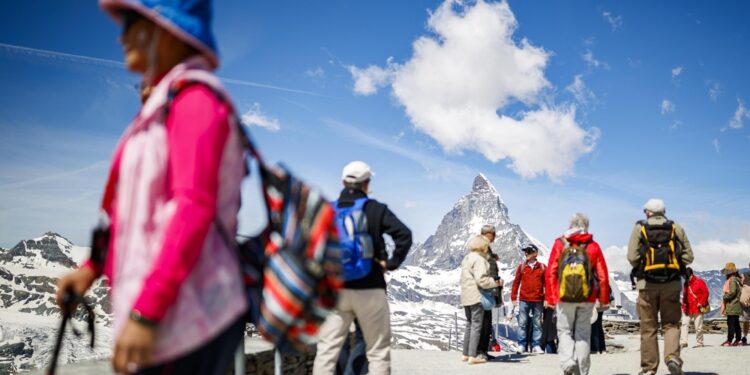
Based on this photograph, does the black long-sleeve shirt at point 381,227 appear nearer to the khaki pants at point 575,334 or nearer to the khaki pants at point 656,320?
the khaki pants at point 575,334

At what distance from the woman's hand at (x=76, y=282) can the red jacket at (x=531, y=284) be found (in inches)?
417

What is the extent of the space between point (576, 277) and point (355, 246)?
119 inches

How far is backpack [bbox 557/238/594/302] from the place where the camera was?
660 centimetres

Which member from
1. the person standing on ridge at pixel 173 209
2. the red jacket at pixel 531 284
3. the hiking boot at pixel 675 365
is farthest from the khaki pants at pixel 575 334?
the person standing on ridge at pixel 173 209

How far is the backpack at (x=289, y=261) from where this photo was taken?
63.2 inches

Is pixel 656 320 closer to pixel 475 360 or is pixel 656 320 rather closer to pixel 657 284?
pixel 657 284

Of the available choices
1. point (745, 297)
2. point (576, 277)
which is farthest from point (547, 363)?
point (745, 297)

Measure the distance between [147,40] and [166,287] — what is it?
0.70 meters

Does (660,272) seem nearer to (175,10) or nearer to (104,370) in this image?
(104,370)

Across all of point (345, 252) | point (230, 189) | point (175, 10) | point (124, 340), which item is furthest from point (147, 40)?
point (345, 252)

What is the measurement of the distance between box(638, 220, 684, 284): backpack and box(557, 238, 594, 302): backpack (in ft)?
2.57

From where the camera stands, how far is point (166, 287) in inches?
54.2

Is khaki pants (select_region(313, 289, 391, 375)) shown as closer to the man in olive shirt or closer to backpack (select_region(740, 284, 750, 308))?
the man in olive shirt

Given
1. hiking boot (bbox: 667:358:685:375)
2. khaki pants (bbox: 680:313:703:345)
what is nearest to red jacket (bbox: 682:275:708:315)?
khaki pants (bbox: 680:313:703:345)
